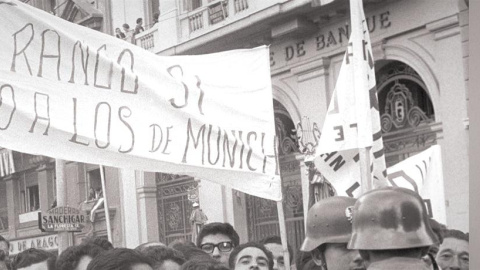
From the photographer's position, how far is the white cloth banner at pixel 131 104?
5.70 metres

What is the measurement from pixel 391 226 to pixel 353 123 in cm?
343

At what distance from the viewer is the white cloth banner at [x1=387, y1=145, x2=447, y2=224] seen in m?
6.80

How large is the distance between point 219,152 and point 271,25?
28.3ft

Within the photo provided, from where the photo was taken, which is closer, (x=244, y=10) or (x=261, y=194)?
(x=261, y=194)

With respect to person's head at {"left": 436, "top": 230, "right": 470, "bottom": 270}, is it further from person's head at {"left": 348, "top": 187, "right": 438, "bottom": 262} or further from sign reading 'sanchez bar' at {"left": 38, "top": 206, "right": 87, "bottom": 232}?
sign reading 'sanchez bar' at {"left": 38, "top": 206, "right": 87, "bottom": 232}

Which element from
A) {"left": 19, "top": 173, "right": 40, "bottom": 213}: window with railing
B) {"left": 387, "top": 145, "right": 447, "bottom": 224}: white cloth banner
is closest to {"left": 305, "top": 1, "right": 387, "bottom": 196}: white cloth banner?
{"left": 387, "top": 145, "right": 447, "bottom": 224}: white cloth banner

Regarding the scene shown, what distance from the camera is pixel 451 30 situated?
39.1 feet

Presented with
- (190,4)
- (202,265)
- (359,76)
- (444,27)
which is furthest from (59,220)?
(190,4)

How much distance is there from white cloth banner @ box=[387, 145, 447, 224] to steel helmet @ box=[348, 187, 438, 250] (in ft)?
12.1

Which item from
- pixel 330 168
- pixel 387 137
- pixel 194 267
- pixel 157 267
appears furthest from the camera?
pixel 387 137

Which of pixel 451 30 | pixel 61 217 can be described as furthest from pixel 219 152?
pixel 451 30

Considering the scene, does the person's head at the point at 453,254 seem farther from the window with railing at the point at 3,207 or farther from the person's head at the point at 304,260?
the window with railing at the point at 3,207

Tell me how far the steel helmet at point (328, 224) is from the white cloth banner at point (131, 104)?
2103 millimetres

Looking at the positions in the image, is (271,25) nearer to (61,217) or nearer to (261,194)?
(61,217)
